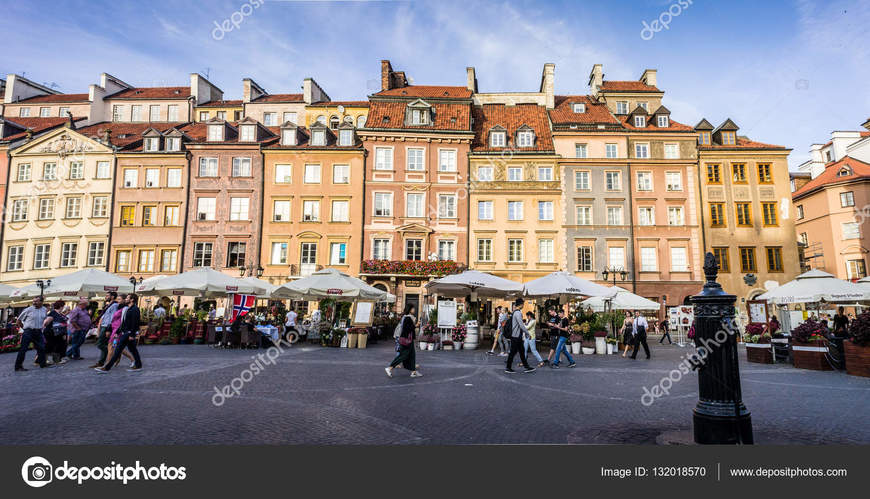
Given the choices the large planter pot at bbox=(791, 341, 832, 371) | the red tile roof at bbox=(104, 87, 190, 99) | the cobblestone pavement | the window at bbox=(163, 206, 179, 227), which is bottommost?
the cobblestone pavement

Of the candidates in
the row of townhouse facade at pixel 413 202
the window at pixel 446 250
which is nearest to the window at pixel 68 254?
the row of townhouse facade at pixel 413 202

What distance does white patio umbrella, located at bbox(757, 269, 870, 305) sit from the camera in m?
15.7

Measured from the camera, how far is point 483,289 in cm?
1948

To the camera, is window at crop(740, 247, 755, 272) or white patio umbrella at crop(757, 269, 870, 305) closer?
white patio umbrella at crop(757, 269, 870, 305)

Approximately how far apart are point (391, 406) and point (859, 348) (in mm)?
11013

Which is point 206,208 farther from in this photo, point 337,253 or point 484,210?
point 484,210

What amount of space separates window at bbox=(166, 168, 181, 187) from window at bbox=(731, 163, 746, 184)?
126 ft

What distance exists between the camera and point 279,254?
33.2 metres

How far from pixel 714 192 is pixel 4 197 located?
1971 inches

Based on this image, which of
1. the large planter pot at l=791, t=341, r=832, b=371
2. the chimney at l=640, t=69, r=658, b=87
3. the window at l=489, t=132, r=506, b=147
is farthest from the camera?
the chimney at l=640, t=69, r=658, b=87

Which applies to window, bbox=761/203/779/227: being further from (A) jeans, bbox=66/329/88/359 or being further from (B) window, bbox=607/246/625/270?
(A) jeans, bbox=66/329/88/359

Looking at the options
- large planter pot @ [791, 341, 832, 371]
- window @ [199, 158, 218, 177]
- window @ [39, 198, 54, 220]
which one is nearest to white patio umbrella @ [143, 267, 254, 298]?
window @ [199, 158, 218, 177]

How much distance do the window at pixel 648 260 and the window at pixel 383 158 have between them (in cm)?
1815

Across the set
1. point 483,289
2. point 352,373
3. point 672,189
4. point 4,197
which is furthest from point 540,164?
point 4,197
